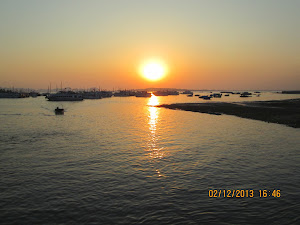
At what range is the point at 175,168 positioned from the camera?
2098 cm

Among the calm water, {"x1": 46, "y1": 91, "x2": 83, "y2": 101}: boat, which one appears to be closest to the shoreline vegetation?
the calm water

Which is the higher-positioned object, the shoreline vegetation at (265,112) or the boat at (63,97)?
the boat at (63,97)

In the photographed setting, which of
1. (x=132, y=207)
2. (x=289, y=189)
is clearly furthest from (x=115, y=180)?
(x=289, y=189)

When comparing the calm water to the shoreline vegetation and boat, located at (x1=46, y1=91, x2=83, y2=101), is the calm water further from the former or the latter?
boat, located at (x1=46, y1=91, x2=83, y2=101)

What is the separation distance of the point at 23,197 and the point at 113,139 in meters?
20.2
